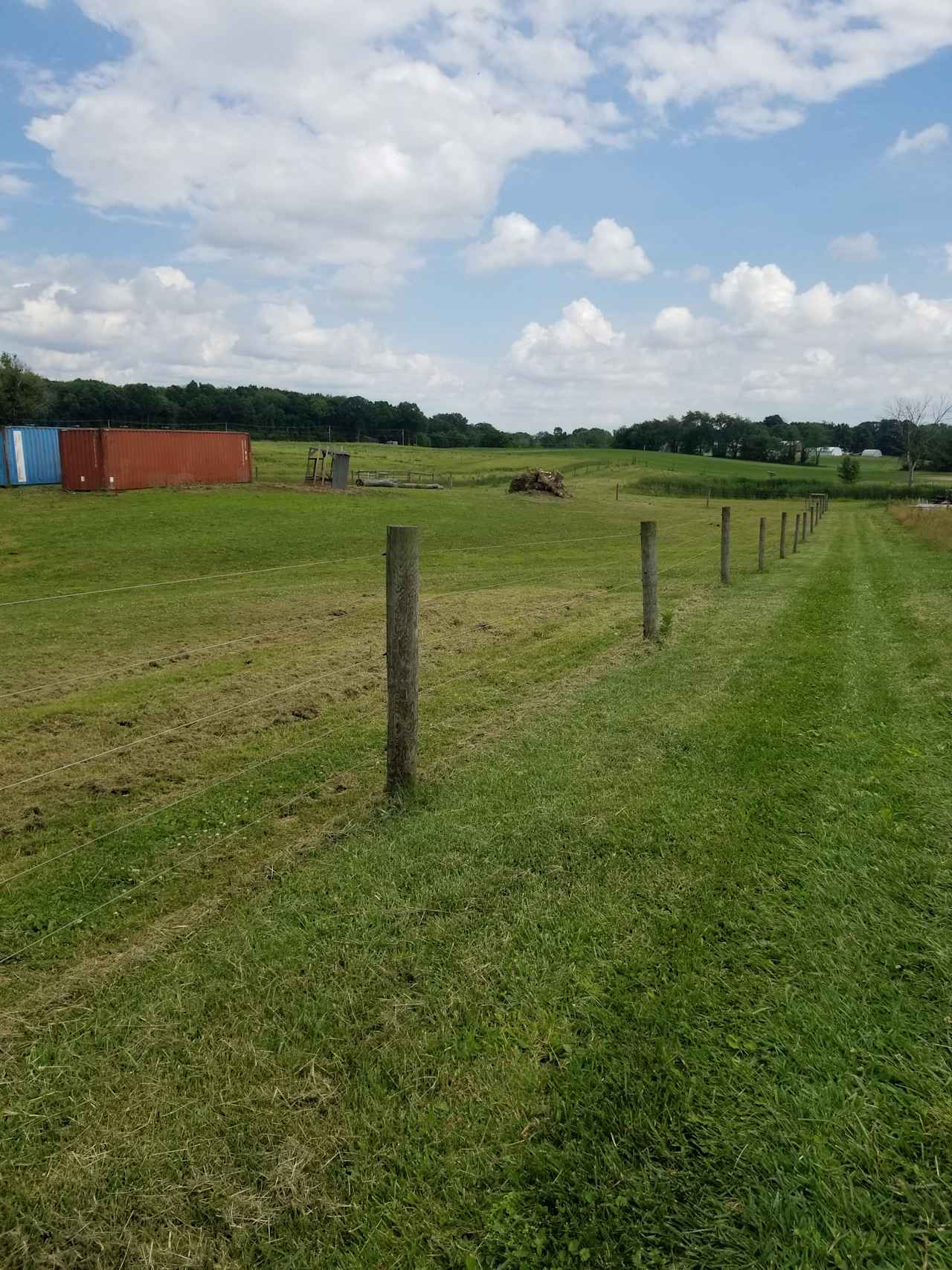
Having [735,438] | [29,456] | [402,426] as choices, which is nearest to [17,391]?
[29,456]

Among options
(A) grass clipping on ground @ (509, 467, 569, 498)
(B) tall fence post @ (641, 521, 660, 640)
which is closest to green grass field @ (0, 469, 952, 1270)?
(B) tall fence post @ (641, 521, 660, 640)

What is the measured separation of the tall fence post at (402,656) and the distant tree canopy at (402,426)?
91.1m

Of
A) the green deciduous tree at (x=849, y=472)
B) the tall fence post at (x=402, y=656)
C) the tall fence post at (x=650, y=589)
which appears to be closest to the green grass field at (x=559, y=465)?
the green deciduous tree at (x=849, y=472)

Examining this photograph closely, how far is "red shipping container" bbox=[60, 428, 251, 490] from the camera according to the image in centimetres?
3644

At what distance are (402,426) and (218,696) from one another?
134m

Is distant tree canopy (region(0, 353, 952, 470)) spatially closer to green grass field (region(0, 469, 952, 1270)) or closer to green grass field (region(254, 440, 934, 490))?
green grass field (region(254, 440, 934, 490))

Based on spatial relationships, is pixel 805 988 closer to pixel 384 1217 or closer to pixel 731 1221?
pixel 731 1221

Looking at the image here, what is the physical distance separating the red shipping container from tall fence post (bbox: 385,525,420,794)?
3490cm

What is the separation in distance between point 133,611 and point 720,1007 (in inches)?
529

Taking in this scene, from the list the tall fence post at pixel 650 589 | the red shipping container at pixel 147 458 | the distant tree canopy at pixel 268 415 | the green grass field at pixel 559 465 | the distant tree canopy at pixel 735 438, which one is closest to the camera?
the tall fence post at pixel 650 589

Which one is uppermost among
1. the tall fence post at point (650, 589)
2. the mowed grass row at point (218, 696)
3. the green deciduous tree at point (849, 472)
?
the green deciduous tree at point (849, 472)

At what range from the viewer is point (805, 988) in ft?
9.86

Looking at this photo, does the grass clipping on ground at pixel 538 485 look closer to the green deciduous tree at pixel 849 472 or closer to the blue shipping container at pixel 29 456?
the blue shipping container at pixel 29 456

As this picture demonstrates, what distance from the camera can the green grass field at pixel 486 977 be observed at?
2230mm
